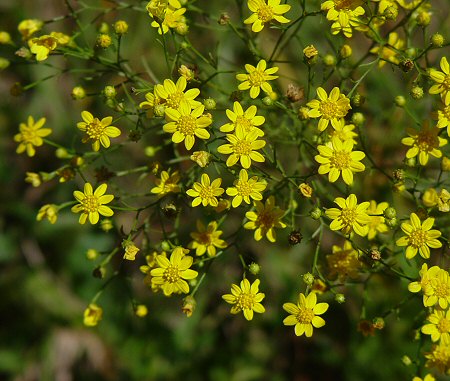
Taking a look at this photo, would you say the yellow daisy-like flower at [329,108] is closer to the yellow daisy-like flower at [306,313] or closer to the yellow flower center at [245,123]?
the yellow flower center at [245,123]

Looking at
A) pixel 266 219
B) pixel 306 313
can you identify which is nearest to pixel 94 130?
pixel 266 219

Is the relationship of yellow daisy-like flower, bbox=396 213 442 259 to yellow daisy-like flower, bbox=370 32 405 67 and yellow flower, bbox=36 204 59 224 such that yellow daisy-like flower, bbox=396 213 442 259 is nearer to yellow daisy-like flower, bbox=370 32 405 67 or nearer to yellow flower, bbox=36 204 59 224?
yellow daisy-like flower, bbox=370 32 405 67

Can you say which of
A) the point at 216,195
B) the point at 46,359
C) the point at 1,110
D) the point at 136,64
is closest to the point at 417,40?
the point at 136,64

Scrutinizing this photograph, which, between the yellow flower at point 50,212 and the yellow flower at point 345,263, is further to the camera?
the yellow flower at point 50,212

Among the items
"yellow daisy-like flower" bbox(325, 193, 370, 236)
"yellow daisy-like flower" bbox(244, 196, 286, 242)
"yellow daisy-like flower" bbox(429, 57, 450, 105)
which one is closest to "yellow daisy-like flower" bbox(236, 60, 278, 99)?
"yellow daisy-like flower" bbox(244, 196, 286, 242)

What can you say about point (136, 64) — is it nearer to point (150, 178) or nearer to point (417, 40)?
point (150, 178)

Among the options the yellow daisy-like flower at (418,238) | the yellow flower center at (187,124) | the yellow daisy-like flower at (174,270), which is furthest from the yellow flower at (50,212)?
the yellow daisy-like flower at (418,238)
